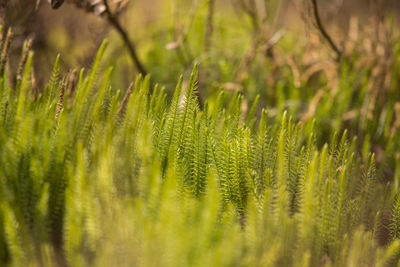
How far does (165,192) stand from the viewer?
0.52m

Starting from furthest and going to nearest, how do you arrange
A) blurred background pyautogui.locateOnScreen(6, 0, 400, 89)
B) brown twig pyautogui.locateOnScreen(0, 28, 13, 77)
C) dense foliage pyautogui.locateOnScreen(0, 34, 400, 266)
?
blurred background pyautogui.locateOnScreen(6, 0, 400, 89) → brown twig pyautogui.locateOnScreen(0, 28, 13, 77) → dense foliage pyautogui.locateOnScreen(0, 34, 400, 266)

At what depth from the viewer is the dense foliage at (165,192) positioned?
1.68ft

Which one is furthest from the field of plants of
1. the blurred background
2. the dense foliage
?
the blurred background

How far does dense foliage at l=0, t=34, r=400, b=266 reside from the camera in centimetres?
51

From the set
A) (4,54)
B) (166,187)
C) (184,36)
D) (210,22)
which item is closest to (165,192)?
(166,187)

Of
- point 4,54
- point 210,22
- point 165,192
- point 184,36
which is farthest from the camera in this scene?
point 184,36

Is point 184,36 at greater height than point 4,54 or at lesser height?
greater

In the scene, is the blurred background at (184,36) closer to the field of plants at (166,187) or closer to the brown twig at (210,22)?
the brown twig at (210,22)

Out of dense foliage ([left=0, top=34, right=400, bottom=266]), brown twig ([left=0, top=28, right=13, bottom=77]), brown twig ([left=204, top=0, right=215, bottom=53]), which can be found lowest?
dense foliage ([left=0, top=34, right=400, bottom=266])

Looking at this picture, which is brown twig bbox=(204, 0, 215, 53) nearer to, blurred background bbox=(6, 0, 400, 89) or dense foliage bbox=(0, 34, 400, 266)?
blurred background bbox=(6, 0, 400, 89)

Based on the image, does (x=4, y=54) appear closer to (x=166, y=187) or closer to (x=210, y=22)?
(x=166, y=187)

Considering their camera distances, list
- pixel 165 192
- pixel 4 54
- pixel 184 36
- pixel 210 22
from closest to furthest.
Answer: pixel 165 192
pixel 4 54
pixel 210 22
pixel 184 36

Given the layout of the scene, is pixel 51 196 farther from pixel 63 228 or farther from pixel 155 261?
pixel 155 261

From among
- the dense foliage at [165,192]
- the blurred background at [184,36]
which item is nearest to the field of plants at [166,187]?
the dense foliage at [165,192]
